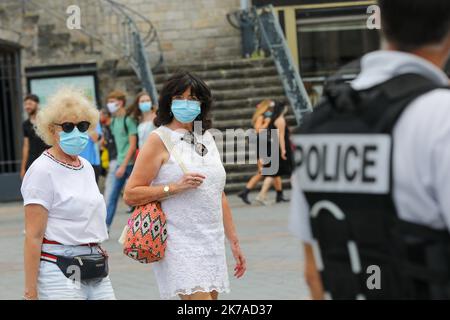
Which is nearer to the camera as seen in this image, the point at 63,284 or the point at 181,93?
the point at 63,284

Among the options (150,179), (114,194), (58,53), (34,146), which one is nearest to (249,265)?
(34,146)

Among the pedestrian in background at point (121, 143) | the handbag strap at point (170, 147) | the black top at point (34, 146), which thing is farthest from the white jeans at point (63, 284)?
the pedestrian in background at point (121, 143)

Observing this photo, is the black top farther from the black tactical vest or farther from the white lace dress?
the black tactical vest

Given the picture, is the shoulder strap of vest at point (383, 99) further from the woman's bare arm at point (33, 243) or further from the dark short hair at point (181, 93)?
the dark short hair at point (181, 93)

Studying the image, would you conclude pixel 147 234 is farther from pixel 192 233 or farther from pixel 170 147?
pixel 170 147

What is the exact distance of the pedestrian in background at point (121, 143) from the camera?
13.9 metres

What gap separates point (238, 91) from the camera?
853 inches

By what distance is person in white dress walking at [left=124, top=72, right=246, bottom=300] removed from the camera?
19.9 ft

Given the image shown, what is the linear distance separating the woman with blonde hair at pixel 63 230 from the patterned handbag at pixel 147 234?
9.2 inches

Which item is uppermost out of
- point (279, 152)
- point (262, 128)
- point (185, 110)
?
point (185, 110)

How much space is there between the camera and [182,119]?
625 centimetres

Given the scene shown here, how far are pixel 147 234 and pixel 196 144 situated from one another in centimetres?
60

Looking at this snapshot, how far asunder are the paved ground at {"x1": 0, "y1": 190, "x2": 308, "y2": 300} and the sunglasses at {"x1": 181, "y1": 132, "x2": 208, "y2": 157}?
2961 mm

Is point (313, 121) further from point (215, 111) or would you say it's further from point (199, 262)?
point (215, 111)
